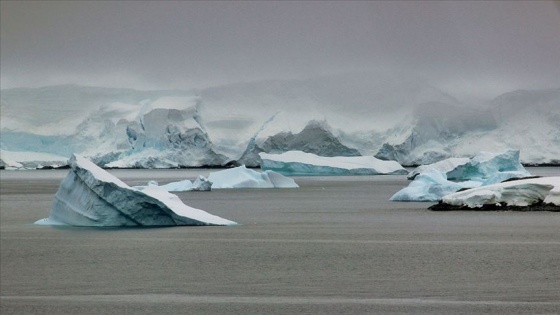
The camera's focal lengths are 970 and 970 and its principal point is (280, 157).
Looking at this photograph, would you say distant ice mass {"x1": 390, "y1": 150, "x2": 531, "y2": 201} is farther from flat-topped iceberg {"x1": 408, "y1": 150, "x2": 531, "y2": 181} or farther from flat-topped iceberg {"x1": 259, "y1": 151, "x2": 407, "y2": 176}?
flat-topped iceberg {"x1": 259, "y1": 151, "x2": 407, "y2": 176}

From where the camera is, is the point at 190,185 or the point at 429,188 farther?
the point at 190,185

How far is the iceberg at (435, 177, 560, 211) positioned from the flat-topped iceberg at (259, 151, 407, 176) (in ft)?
103

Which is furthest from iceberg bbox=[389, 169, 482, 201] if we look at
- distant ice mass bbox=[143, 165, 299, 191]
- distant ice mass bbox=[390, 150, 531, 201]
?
distant ice mass bbox=[143, 165, 299, 191]

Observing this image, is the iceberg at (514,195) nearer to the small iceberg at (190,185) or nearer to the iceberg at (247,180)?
the small iceberg at (190,185)

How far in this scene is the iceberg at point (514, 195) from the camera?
71.9ft

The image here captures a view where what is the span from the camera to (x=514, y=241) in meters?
16.2

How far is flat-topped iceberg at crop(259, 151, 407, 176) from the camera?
56.2m

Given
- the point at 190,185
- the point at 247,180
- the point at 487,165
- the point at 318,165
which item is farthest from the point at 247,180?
the point at 318,165

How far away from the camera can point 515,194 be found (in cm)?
2294

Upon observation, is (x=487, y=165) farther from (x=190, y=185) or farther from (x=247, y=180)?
(x=190, y=185)

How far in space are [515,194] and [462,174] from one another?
2368 cm

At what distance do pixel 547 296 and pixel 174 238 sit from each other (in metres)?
8.08

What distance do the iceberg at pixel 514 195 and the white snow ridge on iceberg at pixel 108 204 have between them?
7.04 m

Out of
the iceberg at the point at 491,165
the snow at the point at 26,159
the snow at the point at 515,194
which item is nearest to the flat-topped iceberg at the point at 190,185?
Answer: the iceberg at the point at 491,165
